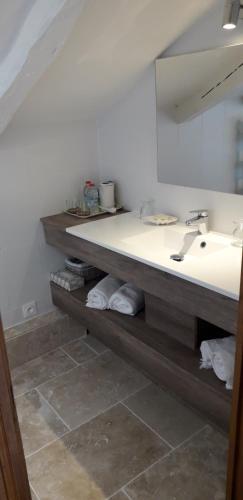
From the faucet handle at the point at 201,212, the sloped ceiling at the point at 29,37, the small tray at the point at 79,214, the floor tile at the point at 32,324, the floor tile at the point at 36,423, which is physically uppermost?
the sloped ceiling at the point at 29,37

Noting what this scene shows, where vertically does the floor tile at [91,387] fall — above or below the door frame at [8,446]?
below

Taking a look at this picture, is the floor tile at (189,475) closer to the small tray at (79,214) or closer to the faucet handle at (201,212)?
the faucet handle at (201,212)

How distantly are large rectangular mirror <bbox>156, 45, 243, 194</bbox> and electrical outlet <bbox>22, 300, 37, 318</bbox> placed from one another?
3.69ft

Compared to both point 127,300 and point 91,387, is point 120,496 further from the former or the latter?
point 127,300

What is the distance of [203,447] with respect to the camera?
1.85m

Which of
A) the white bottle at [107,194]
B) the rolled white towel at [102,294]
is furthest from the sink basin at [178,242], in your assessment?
the white bottle at [107,194]

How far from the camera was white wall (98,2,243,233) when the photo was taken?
6.09 feet

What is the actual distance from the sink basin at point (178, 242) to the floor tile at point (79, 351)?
Result: 2.87ft

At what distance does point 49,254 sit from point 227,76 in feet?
4.69

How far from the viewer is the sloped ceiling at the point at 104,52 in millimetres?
1562

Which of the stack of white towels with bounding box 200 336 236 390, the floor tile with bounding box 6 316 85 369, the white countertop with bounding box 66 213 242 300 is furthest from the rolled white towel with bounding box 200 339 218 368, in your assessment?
the floor tile with bounding box 6 316 85 369

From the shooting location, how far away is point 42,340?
258cm

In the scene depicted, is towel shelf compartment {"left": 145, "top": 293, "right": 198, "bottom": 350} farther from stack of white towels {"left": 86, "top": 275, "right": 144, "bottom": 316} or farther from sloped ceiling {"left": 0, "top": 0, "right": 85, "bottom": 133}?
sloped ceiling {"left": 0, "top": 0, "right": 85, "bottom": 133}

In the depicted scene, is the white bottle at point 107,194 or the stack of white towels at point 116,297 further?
the white bottle at point 107,194
